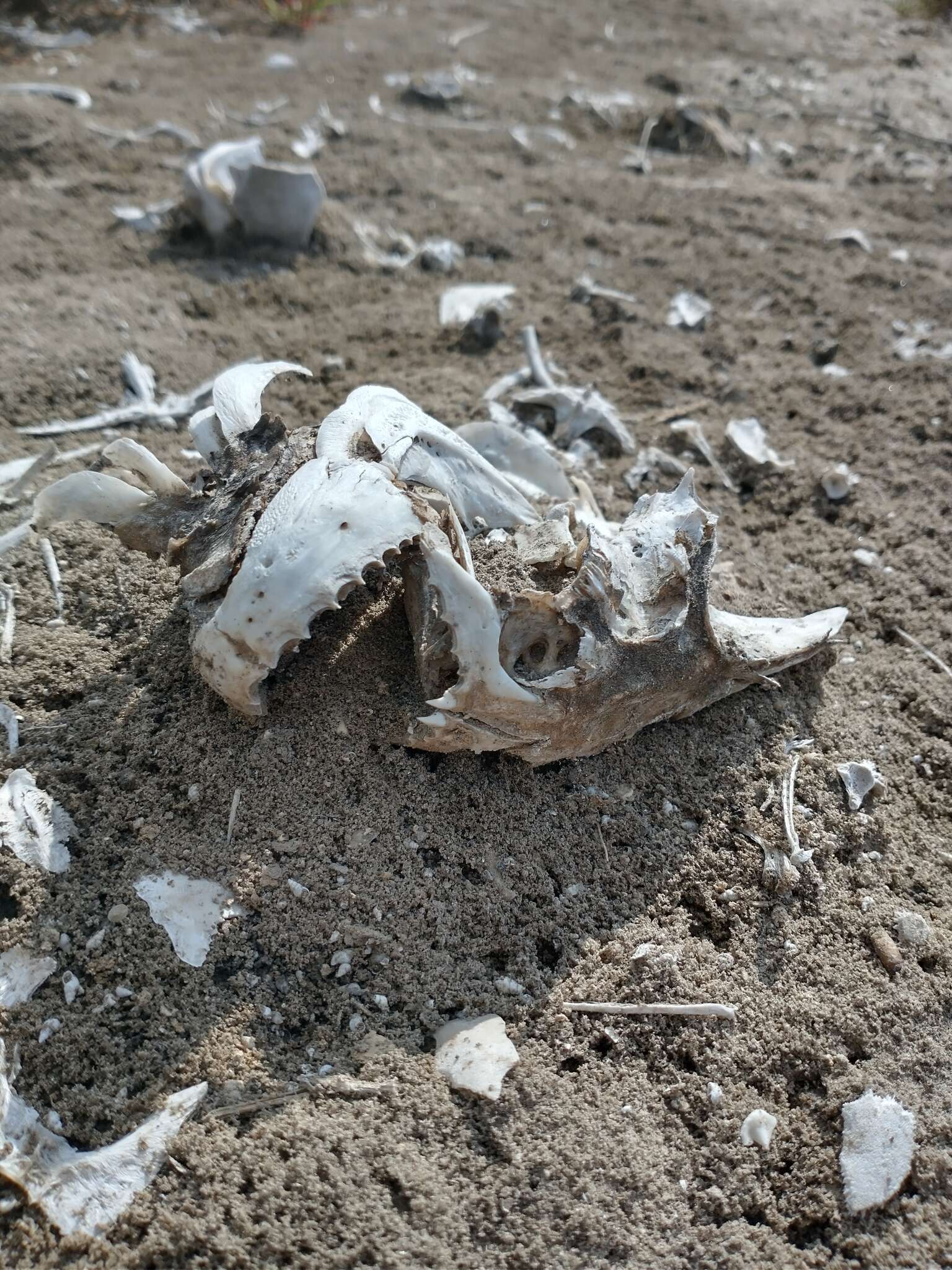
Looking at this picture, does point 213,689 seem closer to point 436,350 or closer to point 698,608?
point 698,608

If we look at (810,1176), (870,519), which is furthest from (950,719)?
(810,1176)

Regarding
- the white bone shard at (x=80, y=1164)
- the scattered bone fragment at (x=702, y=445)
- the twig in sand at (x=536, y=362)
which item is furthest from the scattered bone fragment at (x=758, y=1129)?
the twig in sand at (x=536, y=362)

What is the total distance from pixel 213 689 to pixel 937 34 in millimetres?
8198

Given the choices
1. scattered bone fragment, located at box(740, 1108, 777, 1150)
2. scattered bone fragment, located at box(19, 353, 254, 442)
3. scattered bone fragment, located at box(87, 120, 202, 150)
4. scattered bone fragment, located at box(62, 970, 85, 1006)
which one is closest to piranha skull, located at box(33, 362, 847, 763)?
scattered bone fragment, located at box(62, 970, 85, 1006)

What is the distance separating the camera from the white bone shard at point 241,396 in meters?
2.17

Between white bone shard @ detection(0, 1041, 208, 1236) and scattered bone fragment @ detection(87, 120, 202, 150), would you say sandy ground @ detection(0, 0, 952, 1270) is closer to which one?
white bone shard @ detection(0, 1041, 208, 1236)

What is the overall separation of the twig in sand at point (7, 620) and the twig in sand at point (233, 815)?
0.74 metres

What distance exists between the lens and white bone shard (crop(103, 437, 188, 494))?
2.06m

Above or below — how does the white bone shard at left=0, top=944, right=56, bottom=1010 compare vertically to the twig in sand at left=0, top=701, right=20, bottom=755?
below

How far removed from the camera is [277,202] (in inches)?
157

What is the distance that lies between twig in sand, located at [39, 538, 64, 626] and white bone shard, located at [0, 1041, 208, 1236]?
3.65ft

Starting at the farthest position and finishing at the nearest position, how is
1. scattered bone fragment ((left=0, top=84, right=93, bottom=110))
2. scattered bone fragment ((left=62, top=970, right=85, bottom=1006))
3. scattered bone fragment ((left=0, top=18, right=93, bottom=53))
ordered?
1. scattered bone fragment ((left=0, top=18, right=93, bottom=53))
2. scattered bone fragment ((left=0, top=84, right=93, bottom=110))
3. scattered bone fragment ((left=62, top=970, right=85, bottom=1006))

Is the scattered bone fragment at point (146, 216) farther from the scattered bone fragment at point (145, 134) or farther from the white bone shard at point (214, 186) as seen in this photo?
the scattered bone fragment at point (145, 134)

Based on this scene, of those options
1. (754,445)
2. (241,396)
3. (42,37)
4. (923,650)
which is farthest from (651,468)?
(42,37)
